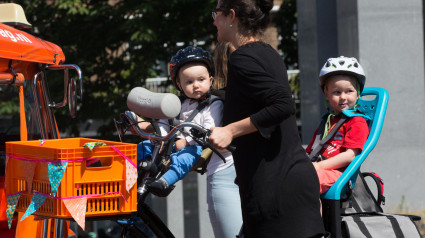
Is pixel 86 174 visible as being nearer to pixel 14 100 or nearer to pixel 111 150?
pixel 111 150

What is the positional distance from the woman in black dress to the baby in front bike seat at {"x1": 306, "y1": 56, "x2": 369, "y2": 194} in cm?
58

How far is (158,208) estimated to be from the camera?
6891 mm

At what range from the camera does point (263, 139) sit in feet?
10.6

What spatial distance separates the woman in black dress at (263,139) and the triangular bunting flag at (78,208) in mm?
626

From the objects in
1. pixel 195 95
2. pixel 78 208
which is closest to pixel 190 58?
pixel 195 95

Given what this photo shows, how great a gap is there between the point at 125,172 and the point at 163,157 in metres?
0.46

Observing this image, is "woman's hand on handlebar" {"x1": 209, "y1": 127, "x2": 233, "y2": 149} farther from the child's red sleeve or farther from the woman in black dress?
the child's red sleeve

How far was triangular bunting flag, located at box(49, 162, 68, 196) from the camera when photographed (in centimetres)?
317

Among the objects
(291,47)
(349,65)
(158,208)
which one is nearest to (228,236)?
(349,65)

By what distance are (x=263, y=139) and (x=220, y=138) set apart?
24cm

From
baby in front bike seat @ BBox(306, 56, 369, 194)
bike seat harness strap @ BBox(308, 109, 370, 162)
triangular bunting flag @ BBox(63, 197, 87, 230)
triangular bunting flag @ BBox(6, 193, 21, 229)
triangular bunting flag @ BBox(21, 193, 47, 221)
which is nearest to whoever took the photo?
triangular bunting flag @ BBox(63, 197, 87, 230)

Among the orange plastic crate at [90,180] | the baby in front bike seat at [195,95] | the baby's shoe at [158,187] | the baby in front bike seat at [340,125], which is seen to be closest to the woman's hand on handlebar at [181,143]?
the baby in front bike seat at [195,95]

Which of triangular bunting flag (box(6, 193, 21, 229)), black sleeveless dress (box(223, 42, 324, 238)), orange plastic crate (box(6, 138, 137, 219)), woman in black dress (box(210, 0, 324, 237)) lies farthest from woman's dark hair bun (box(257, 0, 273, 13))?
triangular bunting flag (box(6, 193, 21, 229))

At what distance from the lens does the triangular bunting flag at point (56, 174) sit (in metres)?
3.17
